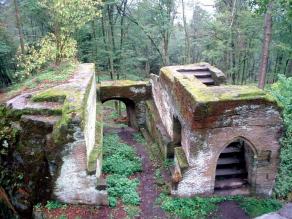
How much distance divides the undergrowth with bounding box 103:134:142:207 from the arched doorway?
10.1ft

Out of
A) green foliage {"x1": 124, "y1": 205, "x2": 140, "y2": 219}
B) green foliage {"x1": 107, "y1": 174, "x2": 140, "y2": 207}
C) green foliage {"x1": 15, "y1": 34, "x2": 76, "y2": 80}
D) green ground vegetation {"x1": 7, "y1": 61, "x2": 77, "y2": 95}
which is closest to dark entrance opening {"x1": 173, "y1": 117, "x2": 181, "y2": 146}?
green foliage {"x1": 107, "y1": 174, "x2": 140, "y2": 207}

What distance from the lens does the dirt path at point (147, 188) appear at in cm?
1019

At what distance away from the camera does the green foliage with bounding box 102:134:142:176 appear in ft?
41.4

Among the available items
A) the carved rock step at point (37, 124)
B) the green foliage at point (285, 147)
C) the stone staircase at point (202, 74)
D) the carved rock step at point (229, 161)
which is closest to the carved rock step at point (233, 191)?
the green foliage at point (285, 147)

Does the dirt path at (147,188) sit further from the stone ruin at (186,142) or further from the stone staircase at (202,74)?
the stone staircase at (202,74)

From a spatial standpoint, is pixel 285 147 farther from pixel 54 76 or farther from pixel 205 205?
pixel 54 76

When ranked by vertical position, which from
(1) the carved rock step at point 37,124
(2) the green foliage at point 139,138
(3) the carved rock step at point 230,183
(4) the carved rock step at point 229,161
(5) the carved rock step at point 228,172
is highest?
(1) the carved rock step at point 37,124

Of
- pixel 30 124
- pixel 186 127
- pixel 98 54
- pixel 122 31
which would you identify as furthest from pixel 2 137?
pixel 122 31

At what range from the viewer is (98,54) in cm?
2477

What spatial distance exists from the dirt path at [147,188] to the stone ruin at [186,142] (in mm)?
928

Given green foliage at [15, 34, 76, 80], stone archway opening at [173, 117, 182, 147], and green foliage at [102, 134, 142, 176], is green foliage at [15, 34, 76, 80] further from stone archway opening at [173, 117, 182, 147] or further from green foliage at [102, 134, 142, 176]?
stone archway opening at [173, 117, 182, 147]

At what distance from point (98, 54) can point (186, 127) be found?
52.1ft

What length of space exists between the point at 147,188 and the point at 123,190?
1.02 meters

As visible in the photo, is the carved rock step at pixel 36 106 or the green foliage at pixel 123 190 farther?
the green foliage at pixel 123 190
